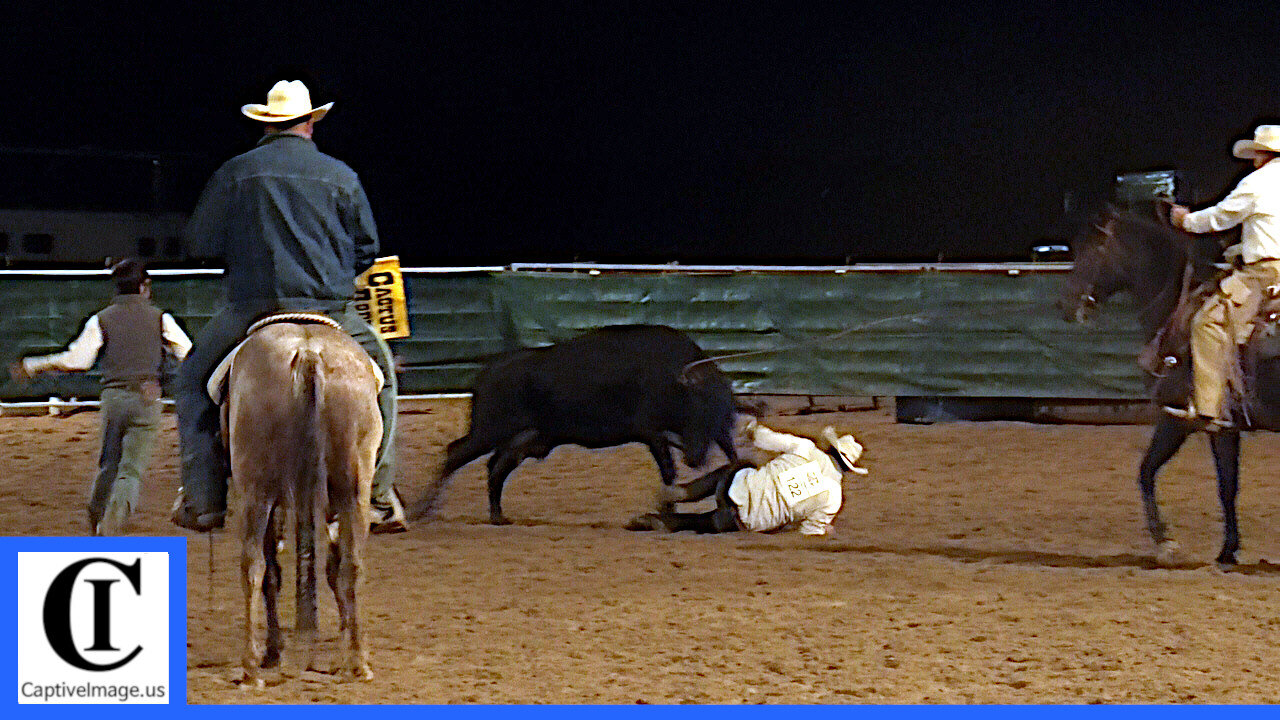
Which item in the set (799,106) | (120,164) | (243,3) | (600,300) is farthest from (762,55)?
(600,300)

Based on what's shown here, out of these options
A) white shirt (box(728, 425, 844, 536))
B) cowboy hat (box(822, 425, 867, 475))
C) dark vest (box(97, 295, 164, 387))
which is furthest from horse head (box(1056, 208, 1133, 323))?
dark vest (box(97, 295, 164, 387))

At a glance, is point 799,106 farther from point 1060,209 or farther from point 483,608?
point 483,608

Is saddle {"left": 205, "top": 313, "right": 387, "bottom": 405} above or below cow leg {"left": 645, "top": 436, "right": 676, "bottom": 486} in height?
above

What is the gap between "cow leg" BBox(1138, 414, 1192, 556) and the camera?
7.86 metres

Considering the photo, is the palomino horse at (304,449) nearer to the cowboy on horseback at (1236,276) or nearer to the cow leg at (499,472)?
the cow leg at (499,472)

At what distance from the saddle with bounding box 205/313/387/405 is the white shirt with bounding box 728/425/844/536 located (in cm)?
338

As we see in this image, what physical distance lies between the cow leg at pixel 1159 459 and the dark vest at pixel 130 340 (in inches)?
197

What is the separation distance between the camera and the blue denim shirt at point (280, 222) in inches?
216

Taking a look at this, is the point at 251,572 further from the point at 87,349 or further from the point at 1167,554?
the point at 1167,554

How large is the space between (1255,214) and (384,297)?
743cm

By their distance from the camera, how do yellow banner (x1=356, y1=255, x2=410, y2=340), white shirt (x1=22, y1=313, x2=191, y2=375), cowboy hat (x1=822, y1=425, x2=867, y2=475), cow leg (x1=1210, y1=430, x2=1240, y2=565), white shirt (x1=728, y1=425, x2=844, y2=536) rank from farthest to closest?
yellow banner (x1=356, y1=255, x2=410, y2=340) < cowboy hat (x1=822, y1=425, x2=867, y2=475) < white shirt (x1=728, y1=425, x2=844, y2=536) < cow leg (x1=1210, y1=430, x2=1240, y2=565) < white shirt (x1=22, y1=313, x2=191, y2=375)

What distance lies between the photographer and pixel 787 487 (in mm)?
8430

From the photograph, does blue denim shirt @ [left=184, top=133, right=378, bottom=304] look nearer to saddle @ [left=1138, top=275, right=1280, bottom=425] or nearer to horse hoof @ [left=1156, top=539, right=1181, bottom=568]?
saddle @ [left=1138, top=275, right=1280, bottom=425]

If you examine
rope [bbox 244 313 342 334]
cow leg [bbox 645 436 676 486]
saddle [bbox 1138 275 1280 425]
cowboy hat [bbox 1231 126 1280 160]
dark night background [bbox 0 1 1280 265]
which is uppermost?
dark night background [bbox 0 1 1280 265]
